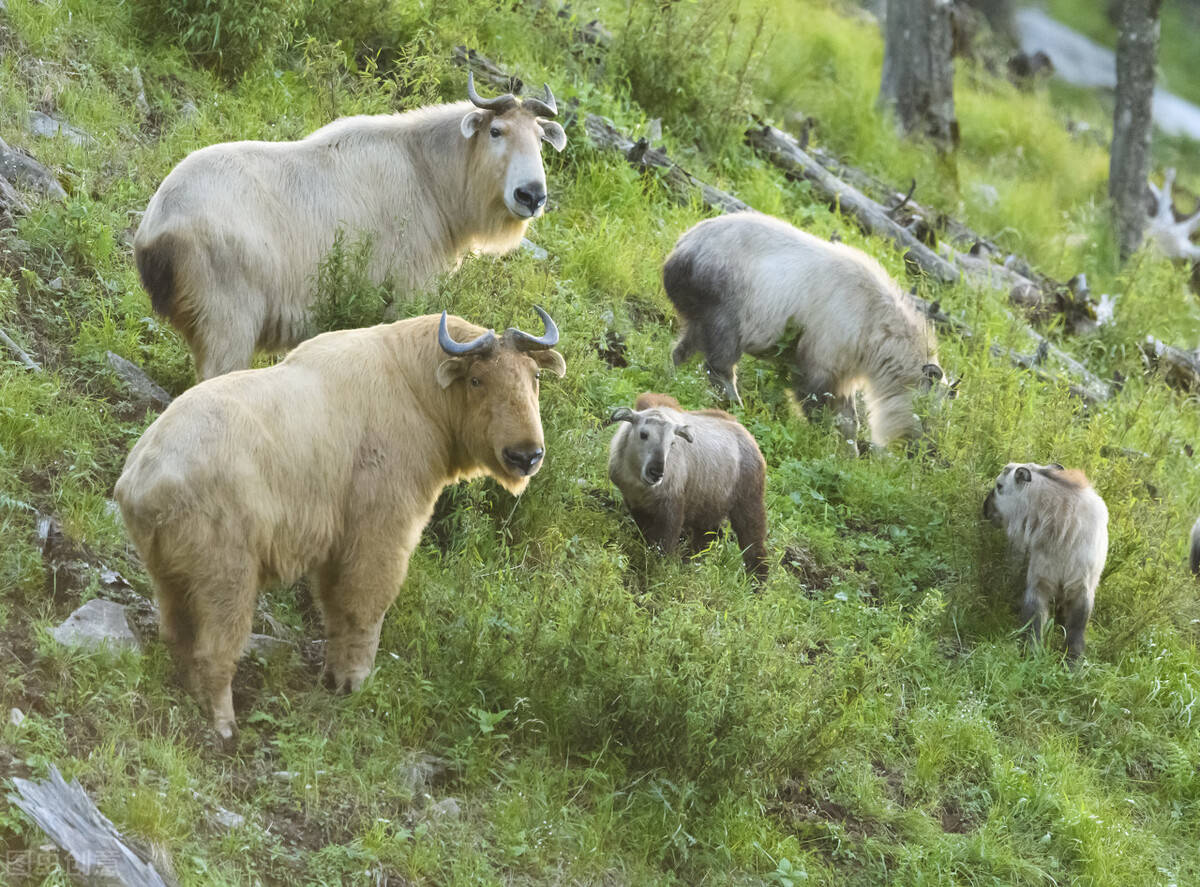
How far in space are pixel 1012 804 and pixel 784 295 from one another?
3.54m

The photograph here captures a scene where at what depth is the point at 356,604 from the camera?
4785 mm

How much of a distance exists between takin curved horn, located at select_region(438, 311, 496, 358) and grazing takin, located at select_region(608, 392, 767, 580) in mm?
1439

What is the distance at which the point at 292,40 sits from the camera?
365 inches

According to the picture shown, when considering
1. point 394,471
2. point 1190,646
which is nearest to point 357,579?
point 394,471

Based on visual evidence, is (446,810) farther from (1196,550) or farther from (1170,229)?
(1170,229)

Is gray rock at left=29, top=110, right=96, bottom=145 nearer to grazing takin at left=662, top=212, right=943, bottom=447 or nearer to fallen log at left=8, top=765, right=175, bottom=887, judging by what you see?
grazing takin at left=662, top=212, right=943, bottom=447

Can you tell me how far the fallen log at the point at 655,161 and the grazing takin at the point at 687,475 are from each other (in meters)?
3.78

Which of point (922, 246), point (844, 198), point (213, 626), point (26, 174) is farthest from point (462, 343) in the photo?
point (844, 198)

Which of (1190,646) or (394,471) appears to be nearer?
(394,471)

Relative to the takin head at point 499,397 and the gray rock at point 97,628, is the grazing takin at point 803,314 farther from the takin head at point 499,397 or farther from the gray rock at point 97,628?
the gray rock at point 97,628

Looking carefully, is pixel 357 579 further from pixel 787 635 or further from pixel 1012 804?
pixel 1012 804

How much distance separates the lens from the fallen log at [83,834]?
12.1 ft

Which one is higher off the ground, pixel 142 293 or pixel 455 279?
pixel 455 279

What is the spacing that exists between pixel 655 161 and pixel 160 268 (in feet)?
17.7
